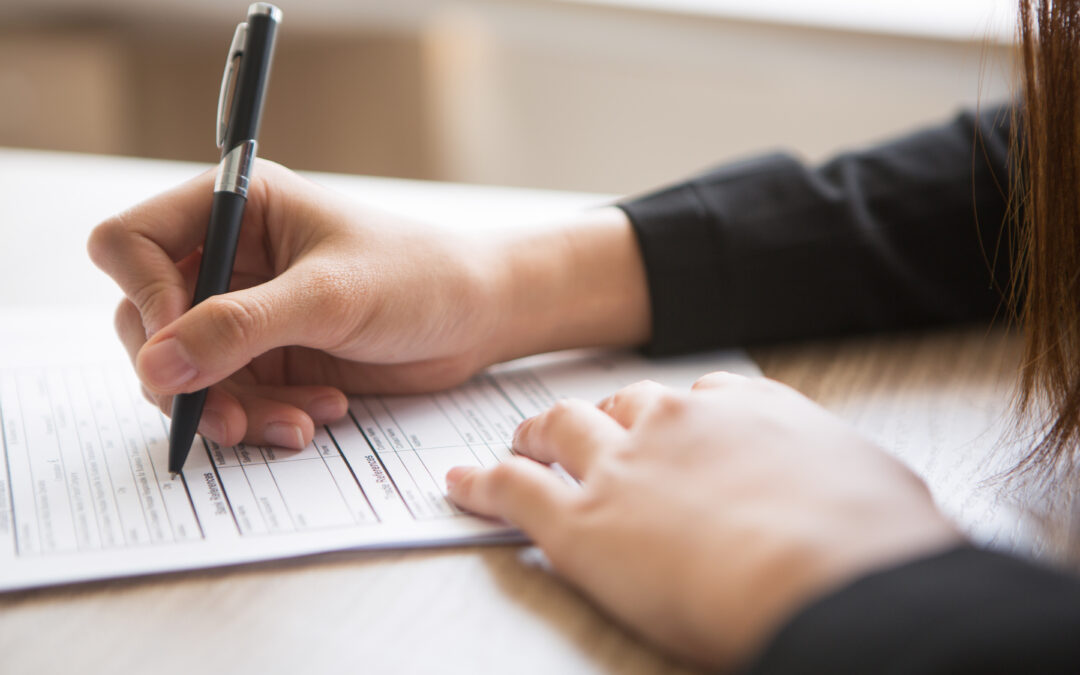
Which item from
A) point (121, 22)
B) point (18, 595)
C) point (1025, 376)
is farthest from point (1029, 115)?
point (121, 22)

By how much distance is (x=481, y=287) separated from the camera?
60cm

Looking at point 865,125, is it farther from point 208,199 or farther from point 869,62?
point 208,199

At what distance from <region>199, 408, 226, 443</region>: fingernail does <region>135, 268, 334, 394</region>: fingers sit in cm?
3

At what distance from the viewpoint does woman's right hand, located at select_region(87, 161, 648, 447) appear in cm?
47

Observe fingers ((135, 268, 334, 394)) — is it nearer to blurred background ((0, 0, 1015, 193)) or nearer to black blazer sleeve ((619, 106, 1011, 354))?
black blazer sleeve ((619, 106, 1011, 354))

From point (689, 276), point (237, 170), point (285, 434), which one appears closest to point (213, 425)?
point (285, 434)

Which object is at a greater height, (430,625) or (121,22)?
(121,22)

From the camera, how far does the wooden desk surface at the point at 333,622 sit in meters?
0.33

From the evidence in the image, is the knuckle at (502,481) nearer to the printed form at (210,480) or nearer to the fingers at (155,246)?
the printed form at (210,480)

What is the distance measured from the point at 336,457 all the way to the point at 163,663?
0.17 m

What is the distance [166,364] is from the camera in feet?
1.47

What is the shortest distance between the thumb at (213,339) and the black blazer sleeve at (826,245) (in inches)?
11.4

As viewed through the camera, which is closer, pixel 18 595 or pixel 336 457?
pixel 18 595

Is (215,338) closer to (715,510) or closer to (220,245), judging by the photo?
(220,245)
